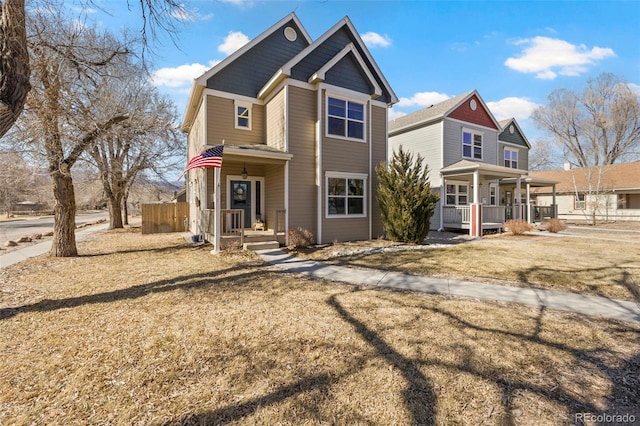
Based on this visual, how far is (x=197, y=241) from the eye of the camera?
38.7 feet

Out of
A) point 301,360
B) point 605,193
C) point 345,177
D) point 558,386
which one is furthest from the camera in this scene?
point 605,193

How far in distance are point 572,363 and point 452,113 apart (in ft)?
55.1

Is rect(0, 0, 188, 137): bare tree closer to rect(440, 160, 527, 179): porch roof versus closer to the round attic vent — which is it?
the round attic vent

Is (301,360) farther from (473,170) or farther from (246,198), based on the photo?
(473,170)

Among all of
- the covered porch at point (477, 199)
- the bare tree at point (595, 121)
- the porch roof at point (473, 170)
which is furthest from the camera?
the bare tree at point (595, 121)

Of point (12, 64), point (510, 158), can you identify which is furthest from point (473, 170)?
point (12, 64)

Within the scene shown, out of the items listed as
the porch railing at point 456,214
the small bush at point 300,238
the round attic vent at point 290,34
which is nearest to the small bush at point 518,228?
the porch railing at point 456,214

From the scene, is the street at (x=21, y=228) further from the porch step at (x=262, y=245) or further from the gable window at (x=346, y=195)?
the gable window at (x=346, y=195)

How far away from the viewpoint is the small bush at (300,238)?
1021cm

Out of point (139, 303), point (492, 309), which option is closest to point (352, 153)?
point (492, 309)

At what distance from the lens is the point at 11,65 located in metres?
3.84

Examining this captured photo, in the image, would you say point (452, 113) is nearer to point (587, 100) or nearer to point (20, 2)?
point (20, 2)

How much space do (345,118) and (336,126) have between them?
0.56 meters

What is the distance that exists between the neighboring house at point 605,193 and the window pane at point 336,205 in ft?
73.8
